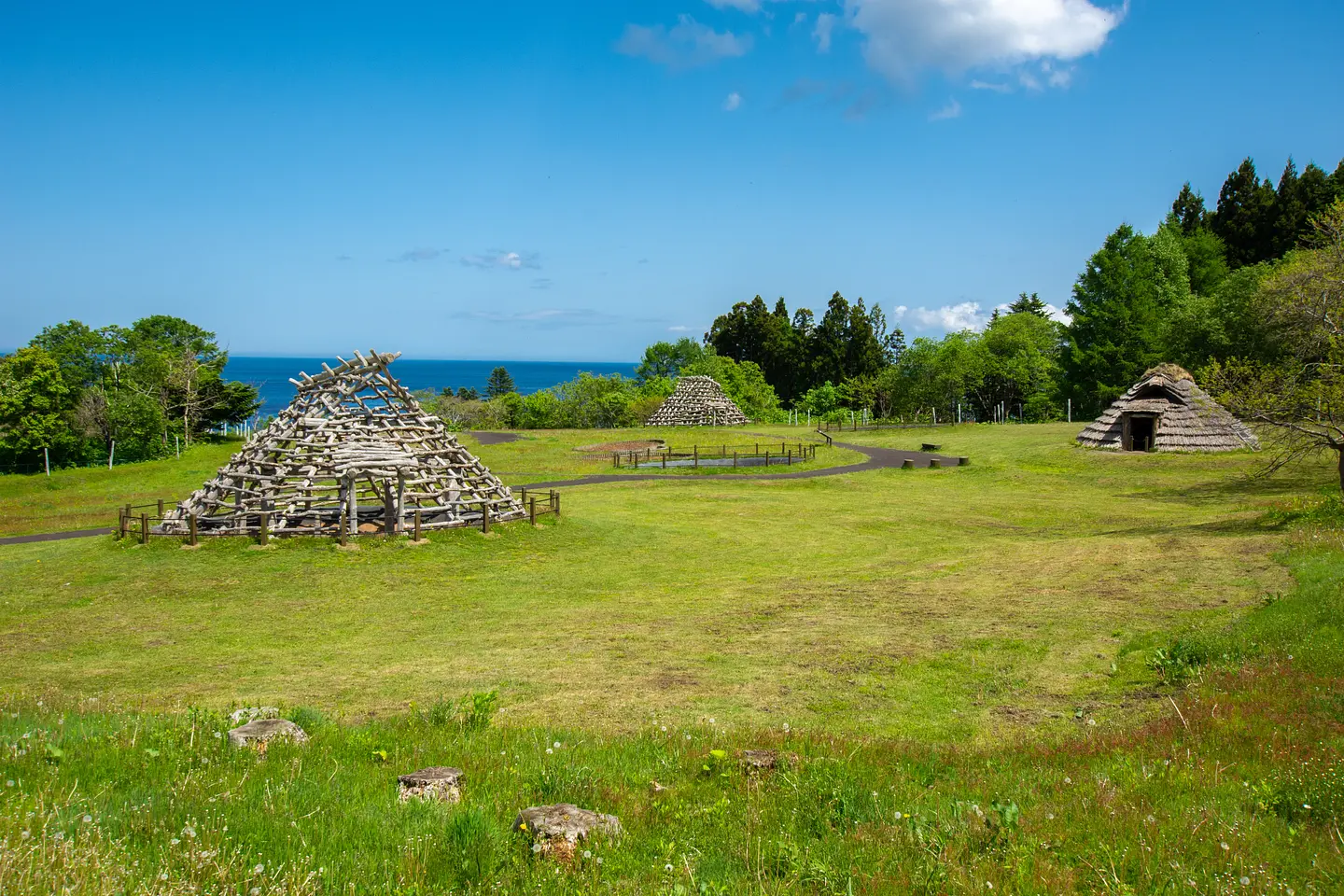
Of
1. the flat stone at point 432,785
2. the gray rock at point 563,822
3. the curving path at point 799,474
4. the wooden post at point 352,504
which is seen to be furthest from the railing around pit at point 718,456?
the gray rock at point 563,822

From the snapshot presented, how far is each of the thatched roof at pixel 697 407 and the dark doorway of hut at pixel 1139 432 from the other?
42348mm

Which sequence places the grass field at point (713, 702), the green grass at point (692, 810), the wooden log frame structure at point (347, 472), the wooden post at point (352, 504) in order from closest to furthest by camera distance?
the green grass at point (692, 810), the grass field at point (713, 702), the wooden post at point (352, 504), the wooden log frame structure at point (347, 472)

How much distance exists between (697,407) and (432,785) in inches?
3136

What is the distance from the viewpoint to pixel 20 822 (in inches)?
194

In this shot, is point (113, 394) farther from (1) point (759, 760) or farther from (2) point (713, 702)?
(1) point (759, 760)

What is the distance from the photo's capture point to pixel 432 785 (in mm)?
6426

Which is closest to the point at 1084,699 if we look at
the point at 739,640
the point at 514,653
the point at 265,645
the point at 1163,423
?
the point at 739,640

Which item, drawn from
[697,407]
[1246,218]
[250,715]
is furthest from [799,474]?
[1246,218]

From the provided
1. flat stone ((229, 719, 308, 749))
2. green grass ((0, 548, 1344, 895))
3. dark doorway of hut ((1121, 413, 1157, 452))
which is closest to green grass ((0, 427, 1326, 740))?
green grass ((0, 548, 1344, 895))

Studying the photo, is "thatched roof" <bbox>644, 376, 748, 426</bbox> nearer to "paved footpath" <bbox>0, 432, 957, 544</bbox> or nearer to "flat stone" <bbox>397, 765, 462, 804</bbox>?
"paved footpath" <bbox>0, 432, 957, 544</bbox>

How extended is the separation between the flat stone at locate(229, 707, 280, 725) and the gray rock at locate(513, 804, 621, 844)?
4.43m

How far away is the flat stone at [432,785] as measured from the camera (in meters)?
6.33

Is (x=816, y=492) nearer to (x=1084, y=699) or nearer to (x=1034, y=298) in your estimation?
(x=1084, y=699)

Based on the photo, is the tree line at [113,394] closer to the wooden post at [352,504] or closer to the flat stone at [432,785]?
the wooden post at [352,504]
